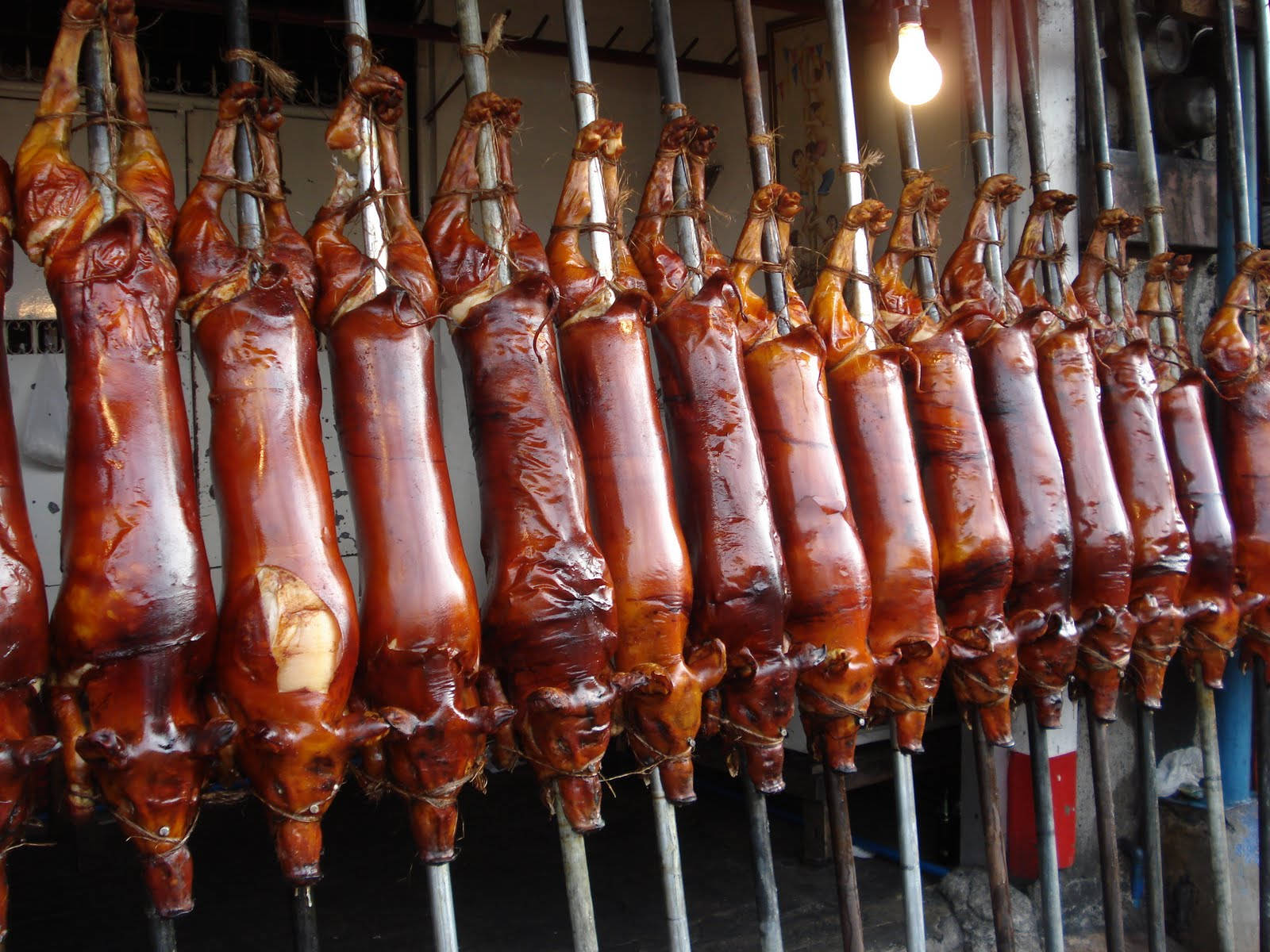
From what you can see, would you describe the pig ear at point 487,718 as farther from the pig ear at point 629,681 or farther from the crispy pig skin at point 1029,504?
the crispy pig skin at point 1029,504

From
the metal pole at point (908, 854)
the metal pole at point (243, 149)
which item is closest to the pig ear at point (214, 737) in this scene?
the metal pole at point (243, 149)

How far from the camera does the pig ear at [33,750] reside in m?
1.72

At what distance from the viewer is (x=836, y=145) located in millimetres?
5156

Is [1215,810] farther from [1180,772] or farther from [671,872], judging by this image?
[671,872]

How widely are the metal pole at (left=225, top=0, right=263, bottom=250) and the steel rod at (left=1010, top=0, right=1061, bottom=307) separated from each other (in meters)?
2.65

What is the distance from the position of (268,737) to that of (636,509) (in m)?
0.95

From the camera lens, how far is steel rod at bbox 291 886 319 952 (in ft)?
7.00

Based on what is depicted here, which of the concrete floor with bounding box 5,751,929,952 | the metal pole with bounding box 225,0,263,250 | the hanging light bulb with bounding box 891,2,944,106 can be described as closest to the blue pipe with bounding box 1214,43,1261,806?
the concrete floor with bounding box 5,751,929,952

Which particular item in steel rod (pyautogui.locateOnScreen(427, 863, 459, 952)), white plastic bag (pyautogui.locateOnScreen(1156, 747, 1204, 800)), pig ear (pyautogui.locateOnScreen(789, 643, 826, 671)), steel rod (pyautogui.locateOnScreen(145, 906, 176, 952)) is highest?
pig ear (pyautogui.locateOnScreen(789, 643, 826, 671))

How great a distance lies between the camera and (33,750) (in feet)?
5.65

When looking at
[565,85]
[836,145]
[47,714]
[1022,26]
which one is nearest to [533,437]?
[47,714]

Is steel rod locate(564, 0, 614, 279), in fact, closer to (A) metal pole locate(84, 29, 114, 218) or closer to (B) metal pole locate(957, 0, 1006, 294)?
(A) metal pole locate(84, 29, 114, 218)

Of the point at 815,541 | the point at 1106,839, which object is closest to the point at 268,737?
the point at 815,541

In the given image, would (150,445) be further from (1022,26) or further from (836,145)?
(836,145)
